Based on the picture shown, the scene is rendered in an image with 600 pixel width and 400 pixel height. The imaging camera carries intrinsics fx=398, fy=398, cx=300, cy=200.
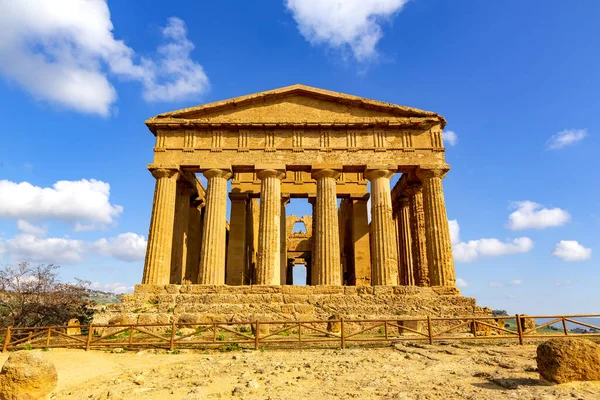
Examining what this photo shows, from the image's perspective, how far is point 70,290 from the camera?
23047 mm

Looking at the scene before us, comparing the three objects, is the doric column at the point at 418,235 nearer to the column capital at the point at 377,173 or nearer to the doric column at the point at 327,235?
the column capital at the point at 377,173

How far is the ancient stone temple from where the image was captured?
1786cm

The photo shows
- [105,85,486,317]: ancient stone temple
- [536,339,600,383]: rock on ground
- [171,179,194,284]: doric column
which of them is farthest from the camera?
[171,179,194,284]: doric column

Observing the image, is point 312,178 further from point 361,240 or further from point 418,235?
point 418,235

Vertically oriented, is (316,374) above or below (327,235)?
below

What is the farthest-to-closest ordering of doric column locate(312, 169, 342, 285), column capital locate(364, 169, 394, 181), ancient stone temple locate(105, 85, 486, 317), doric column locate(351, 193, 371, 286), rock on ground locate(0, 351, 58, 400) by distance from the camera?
doric column locate(351, 193, 371, 286)
column capital locate(364, 169, 394, 181)
doric column locate(312, 169, 342, 285)
ancient stone temple locate(105, 85, 486, 317)
rock on ground locate(0, 351, 58, 400)

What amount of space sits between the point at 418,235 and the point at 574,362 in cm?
1609

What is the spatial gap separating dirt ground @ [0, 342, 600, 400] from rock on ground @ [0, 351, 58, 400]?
33.7 inches

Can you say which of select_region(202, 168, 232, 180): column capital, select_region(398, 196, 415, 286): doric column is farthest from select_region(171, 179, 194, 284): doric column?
select_region(398, 196, 415, 286): doric column

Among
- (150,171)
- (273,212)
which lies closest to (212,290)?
Answer: (273,212)

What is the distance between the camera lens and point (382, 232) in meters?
19.8

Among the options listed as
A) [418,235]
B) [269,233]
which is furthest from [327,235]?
[418,235]

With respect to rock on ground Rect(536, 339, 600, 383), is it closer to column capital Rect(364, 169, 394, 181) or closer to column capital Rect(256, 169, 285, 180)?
column capital Rect(364, 169, 394, 181)

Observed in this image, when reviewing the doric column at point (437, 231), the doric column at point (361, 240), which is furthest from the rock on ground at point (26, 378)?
the doric column at point (361, 240)
